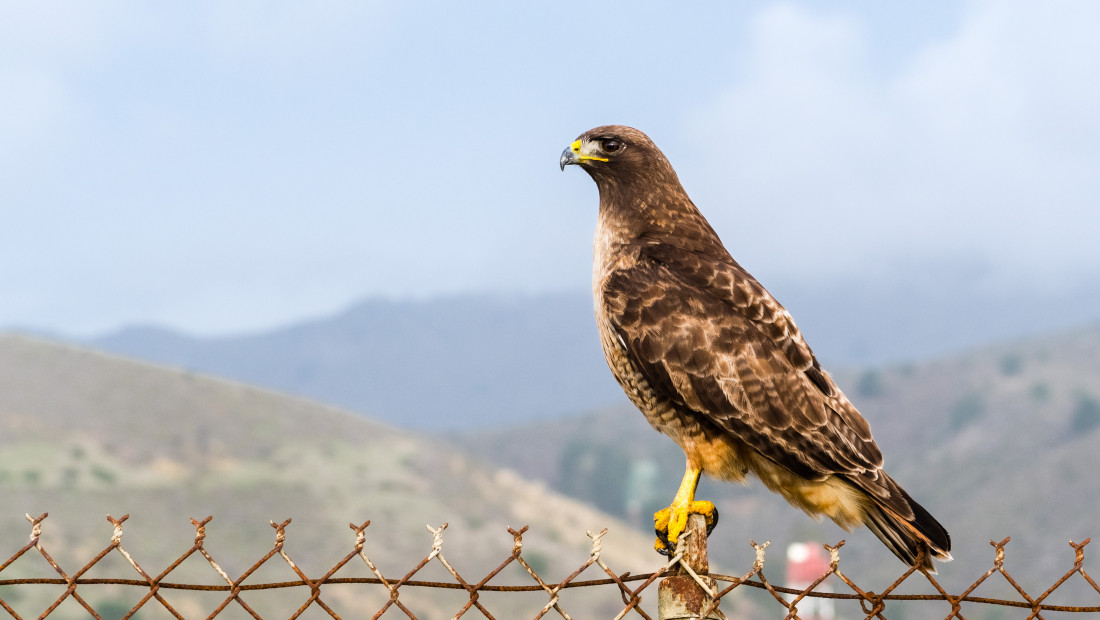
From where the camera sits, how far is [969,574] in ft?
308

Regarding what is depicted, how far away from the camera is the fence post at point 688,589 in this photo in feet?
13.0

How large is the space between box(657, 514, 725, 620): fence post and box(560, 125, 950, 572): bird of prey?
80cm

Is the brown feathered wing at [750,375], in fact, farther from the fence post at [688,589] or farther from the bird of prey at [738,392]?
the fence post at [688,589]

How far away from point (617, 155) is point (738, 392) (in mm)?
1734

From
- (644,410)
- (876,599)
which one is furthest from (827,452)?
(876,599)

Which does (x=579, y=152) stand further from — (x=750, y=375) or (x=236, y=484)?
(x=236, y=484)

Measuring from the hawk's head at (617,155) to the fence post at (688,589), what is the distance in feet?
9.13

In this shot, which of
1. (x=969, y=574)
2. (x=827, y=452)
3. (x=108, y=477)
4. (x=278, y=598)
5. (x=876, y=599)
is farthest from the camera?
(x=969, y=574)

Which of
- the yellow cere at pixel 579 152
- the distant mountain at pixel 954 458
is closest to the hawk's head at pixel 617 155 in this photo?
the yellow cere at pixel 579 152

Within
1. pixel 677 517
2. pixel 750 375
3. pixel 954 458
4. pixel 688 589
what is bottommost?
pixel 688 589

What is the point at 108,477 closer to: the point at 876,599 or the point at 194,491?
the point at 194,491

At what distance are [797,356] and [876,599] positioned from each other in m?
1.77

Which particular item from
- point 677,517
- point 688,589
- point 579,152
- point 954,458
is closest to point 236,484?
point 954,458

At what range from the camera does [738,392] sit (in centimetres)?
523
